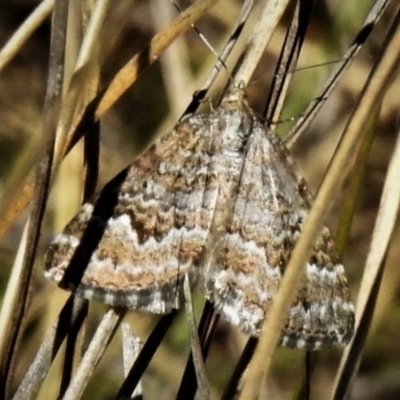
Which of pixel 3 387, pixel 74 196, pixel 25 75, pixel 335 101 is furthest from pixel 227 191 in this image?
pixel 25 75

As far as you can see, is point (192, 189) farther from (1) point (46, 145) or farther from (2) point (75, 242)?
(1) point (46, 145)

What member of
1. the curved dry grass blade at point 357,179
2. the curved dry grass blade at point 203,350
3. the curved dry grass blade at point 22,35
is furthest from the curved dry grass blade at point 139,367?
the curved dry grass blade at point 22,35

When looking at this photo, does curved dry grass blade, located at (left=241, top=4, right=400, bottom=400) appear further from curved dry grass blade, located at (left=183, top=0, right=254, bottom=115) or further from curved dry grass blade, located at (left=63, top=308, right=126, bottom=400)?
curved dry grass blade, located at (left=183, top=0, right=254, bottom=115)

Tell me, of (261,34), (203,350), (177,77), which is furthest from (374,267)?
(177,77)

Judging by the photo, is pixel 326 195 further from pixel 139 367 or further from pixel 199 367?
pixel 139 367

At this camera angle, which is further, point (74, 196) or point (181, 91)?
point (181, 91)

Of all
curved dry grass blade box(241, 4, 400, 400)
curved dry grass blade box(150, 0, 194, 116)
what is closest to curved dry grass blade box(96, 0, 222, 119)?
curved dry grass blade box(241, 4, 400, 400)
